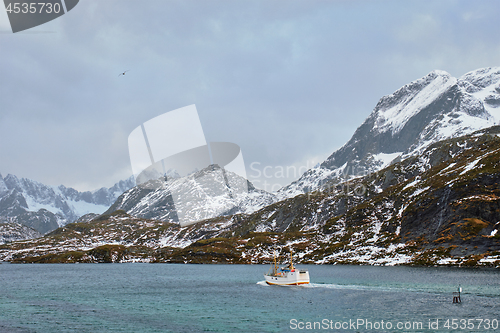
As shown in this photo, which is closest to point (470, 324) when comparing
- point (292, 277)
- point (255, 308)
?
point (255, 308)

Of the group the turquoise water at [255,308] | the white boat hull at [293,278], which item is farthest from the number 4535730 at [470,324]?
the white boat hull at [293,278]

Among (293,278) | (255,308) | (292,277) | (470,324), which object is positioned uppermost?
(470,324)

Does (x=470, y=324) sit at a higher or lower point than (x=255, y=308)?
higher

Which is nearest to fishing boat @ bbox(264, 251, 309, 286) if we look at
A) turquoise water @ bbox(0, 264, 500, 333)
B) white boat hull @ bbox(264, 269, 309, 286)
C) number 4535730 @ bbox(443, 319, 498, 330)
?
white boat hull @ bbox(264, 269, 309, 286)

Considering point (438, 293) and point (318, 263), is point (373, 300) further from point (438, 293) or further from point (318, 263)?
point (318, 263)

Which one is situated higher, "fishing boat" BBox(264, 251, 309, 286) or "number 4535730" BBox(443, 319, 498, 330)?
"number 4535730" BBox(443, 319, 498, 330)

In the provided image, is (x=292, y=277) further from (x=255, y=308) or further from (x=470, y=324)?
(x=470, y=324)

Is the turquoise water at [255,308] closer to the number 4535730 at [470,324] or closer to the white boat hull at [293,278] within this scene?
the number 4535730 at [470,324]

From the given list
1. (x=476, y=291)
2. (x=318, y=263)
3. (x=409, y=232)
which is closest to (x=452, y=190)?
(x=409, y=232)

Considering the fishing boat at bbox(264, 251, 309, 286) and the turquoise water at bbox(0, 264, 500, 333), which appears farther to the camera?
the fishing boat at bbox(264, 251, 309, 286)

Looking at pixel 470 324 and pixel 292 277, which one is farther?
pixel 292 277

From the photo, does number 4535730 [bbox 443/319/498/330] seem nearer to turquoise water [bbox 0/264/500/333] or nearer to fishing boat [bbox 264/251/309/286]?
turquoise water [bbox 0/264/500/333]

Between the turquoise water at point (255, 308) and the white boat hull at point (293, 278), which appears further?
the white boat hull at point (293, 278)

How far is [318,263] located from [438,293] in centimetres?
11984
